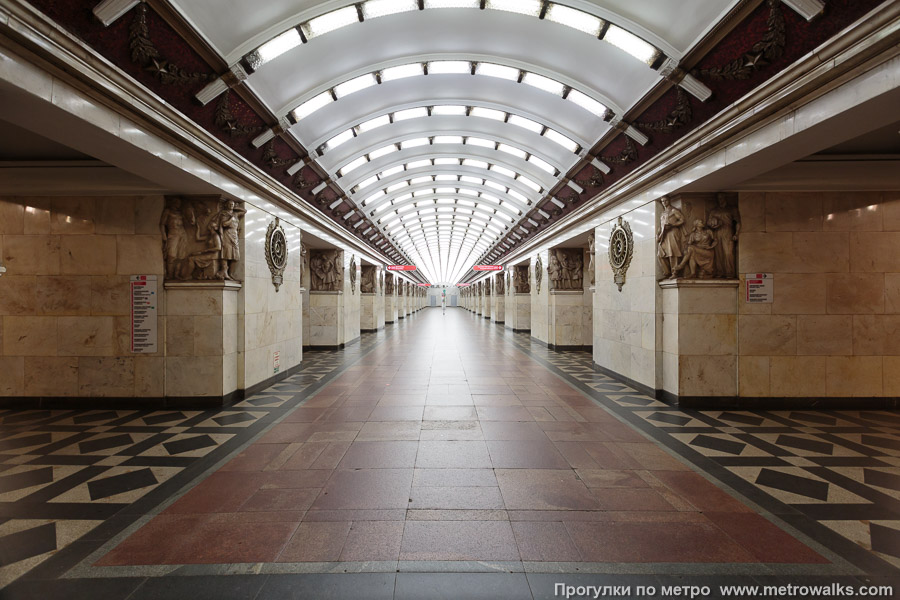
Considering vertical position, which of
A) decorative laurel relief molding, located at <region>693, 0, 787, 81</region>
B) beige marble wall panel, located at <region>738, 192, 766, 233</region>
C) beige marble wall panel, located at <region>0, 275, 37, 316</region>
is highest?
decorative laurel relief molding, located at <region>693, 0, 787, 81</region>

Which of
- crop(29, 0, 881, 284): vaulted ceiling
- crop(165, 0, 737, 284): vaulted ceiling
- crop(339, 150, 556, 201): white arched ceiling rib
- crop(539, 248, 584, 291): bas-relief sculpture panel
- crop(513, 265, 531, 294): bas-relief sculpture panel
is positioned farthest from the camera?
crop(513, 265, 531, 294): bas-relief sculpture panel

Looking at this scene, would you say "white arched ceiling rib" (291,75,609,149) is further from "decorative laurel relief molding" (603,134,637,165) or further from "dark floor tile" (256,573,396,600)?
"dark floor tile" (256,573,396,600)

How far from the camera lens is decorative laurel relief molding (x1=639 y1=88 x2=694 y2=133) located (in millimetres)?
5207

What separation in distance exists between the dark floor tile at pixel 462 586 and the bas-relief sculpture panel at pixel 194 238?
5.68m

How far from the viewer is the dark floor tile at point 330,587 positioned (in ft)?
7.06

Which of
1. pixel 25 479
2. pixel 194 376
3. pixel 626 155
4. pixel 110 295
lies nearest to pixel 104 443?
pixel 25 479

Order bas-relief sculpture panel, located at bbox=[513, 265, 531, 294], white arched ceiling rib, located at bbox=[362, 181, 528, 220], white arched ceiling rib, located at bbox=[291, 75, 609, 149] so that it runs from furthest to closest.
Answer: bas-relief sculpture panel, located at bbox=[513, 265, 531, 294] → white arched ceiling rib, located at bbox=[362, 181, 528, 220] → white arched ceiling rib, located at bbox=[291, 75, 609, 149]

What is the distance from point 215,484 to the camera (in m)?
3.49

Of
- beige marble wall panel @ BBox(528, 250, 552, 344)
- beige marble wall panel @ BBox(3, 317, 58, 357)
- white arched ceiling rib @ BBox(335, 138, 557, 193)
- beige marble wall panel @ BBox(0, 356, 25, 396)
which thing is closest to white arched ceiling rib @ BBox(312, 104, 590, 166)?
white arched ceiling rib @ BBox(335, 138, 557, 193)

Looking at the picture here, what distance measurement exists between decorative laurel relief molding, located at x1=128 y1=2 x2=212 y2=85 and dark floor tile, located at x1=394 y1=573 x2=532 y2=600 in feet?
17.9

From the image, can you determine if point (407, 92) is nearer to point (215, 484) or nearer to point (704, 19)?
point (704, 19)

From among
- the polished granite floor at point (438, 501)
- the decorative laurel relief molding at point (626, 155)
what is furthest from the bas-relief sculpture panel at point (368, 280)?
the decorative laurel relief molding at point (626, 155)

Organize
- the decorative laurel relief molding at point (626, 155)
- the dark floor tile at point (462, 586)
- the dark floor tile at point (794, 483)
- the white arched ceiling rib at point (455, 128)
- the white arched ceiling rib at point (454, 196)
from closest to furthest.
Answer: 1. the dark floor tile at point (462, 586)
2. the dark floor tile at point (794, 483)
3. the decorative laurel relief molding at point (626, 155)
4. the white arched ceiling rib at point (455, 128)
5. the white arched ceiling rib at point (454, 196)

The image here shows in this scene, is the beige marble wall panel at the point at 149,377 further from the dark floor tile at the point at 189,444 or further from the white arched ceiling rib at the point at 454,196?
the white arched ceiling rib at the point at 454,196
